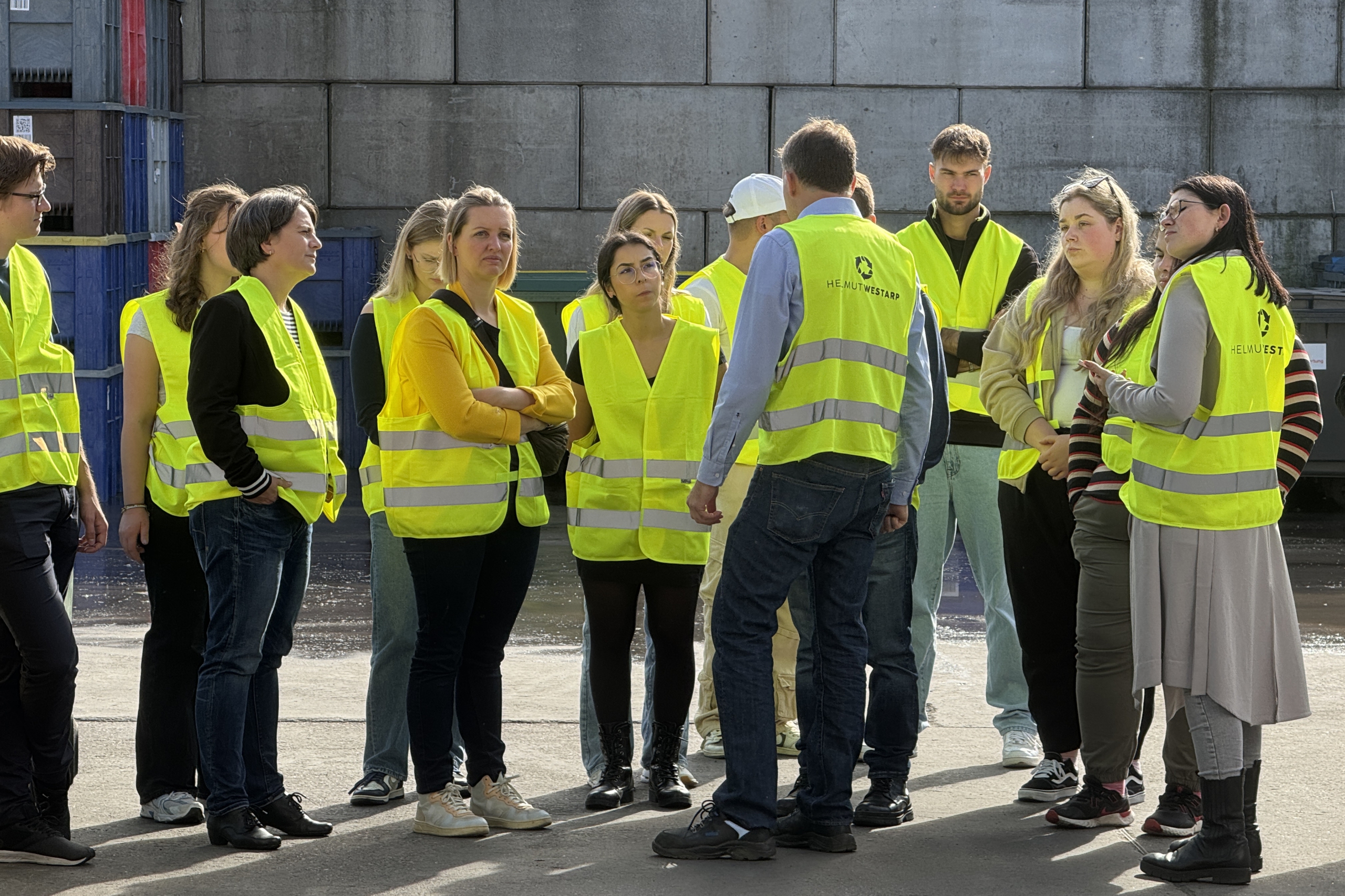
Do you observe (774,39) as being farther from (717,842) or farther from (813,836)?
(717,842)

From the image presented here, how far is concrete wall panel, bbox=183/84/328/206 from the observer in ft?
44.1

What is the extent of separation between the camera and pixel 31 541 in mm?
4246

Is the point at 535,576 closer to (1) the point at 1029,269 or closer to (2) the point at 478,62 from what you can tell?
(1) the point at 1029,269

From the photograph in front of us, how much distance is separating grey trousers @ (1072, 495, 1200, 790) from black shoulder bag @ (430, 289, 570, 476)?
1.56 m

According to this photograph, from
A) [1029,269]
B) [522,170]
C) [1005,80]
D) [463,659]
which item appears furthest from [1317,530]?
[463,659]

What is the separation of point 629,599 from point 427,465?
2.75 feet

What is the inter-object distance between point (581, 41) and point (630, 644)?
9.36 meters

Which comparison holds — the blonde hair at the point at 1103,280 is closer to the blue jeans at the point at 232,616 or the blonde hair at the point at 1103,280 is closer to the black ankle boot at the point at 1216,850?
the black ankle boot at the point at 1216,850

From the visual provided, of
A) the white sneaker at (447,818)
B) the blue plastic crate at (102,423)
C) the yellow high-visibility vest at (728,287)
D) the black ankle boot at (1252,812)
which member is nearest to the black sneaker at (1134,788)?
the black ankle boot at (1252,812)

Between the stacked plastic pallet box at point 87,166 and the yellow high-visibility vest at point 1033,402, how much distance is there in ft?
22.9

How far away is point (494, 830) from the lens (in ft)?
15.4

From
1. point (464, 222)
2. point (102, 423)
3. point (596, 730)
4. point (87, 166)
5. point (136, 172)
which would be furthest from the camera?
point (136, 172)

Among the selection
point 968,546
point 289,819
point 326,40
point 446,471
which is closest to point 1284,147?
point 326,40

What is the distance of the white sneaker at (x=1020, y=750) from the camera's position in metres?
5.38
